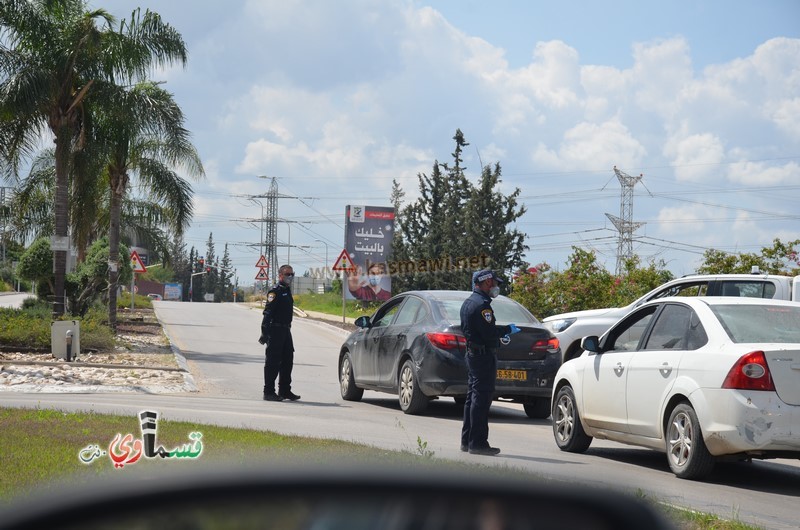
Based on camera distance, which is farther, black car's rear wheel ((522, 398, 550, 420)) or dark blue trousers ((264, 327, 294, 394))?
dark blue trousers ((264, 327, 294, 394))

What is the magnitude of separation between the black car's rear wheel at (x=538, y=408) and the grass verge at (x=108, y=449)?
4754 millimetres

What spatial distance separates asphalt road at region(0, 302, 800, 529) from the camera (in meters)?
8.11

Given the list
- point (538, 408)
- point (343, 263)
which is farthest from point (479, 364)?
point (343, 263)

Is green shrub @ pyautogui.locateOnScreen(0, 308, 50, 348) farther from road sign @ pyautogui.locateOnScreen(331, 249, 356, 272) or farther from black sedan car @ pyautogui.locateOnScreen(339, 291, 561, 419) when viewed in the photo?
road sign @ pyautogui.locateOnScreen(331, 249, 356, 272)

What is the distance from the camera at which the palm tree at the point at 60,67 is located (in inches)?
923

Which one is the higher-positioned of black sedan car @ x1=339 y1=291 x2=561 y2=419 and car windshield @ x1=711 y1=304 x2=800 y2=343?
car windshield @ x1=711 y1=304 x2=800 y2=343

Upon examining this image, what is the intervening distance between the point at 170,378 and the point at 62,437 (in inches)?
379

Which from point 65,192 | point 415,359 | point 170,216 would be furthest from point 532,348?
point 170,216

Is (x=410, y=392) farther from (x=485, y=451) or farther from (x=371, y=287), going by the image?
(x=371, y=287)

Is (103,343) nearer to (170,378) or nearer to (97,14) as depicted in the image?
(170,378)

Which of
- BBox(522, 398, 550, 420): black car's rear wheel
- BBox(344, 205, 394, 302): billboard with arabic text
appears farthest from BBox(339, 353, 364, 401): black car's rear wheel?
BBox(344, 205, 394, 302): billboard with arabic text

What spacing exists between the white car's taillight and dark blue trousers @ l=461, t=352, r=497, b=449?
2539 mm

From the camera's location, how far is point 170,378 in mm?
19219

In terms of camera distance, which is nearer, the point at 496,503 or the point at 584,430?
the point at 496,503
